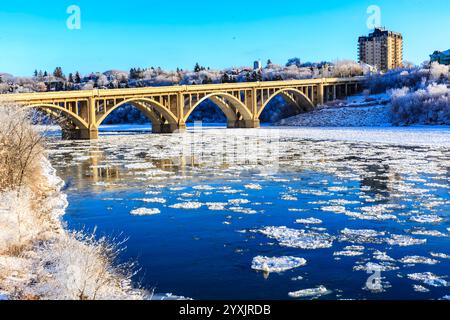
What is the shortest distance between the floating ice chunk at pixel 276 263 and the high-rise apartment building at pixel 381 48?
176m

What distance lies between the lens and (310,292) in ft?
29.5

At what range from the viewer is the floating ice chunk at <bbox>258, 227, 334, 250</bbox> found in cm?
1188

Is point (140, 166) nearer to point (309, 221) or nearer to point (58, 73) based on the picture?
point (309, 221)

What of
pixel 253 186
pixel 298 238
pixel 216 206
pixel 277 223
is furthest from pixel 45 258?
pixel 253 186

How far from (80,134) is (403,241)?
46.8 m

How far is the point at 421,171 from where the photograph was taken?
2358 cm

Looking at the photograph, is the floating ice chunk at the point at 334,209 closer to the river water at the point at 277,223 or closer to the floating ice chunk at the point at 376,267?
the river water at the point at 277,223

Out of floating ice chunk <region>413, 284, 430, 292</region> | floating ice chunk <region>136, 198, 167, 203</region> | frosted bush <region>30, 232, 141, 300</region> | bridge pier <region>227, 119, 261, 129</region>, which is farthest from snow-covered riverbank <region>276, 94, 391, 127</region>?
frosted bush <region>30, 232, 141, 300</region>

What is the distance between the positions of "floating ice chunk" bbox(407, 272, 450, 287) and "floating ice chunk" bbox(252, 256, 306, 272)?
2.06 m

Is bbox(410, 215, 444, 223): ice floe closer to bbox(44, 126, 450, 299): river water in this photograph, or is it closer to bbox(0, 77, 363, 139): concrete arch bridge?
bbox(44, 126, 450, 299): river water

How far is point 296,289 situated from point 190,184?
12482 millimetres

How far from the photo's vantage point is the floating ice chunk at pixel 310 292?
348 inches

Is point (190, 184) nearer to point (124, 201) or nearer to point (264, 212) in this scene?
point (124, 201)
